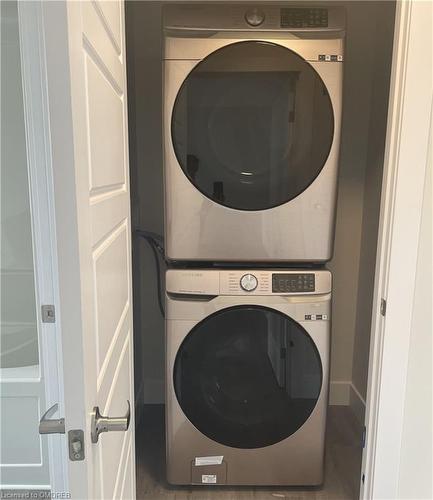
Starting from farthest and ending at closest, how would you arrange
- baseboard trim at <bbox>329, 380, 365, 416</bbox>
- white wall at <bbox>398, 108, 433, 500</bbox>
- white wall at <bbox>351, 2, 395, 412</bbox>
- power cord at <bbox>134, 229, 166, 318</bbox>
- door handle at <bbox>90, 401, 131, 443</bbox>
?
1. baseboard trim at <bbox>329, 380, 365, 416</bbox>
2. power cord at <bbox>134, 229, 166, 318</bbox>
3. white wall at <bbox>351, 2, 395, 412</bbox>
4. white wall at <bbox>398, 108, 433, 500</bbox>
5. door handle at <bbox>90, 401, 131, 443</bbox>

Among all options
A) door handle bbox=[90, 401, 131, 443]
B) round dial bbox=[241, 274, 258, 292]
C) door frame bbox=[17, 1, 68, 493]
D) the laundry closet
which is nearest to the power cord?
the laundry closet

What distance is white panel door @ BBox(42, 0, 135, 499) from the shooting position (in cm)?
68

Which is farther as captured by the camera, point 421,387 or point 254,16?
point 254,16

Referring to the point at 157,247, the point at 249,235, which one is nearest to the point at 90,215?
the point at 249,235

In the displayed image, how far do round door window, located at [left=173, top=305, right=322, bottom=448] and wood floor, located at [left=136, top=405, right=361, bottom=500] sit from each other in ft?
0.81

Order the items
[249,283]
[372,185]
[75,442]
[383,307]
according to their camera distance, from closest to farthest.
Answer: [75,442]
[383,307]
[249,283]
[372,185]

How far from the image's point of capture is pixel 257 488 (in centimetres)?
198

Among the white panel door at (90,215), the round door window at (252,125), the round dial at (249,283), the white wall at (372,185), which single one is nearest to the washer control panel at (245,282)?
the round dial at (249,283)

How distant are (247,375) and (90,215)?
4.04 ft

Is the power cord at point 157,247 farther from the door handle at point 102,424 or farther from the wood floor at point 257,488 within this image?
the door handle at point 102,424

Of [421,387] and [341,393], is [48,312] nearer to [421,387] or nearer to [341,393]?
[421,387]

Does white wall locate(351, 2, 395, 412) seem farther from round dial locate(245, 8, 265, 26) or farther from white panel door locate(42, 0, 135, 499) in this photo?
white panel door locate(42, 0, 135, 499)

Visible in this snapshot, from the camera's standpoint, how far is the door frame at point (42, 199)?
134cm

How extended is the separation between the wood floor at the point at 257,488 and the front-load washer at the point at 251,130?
100 centimetres
